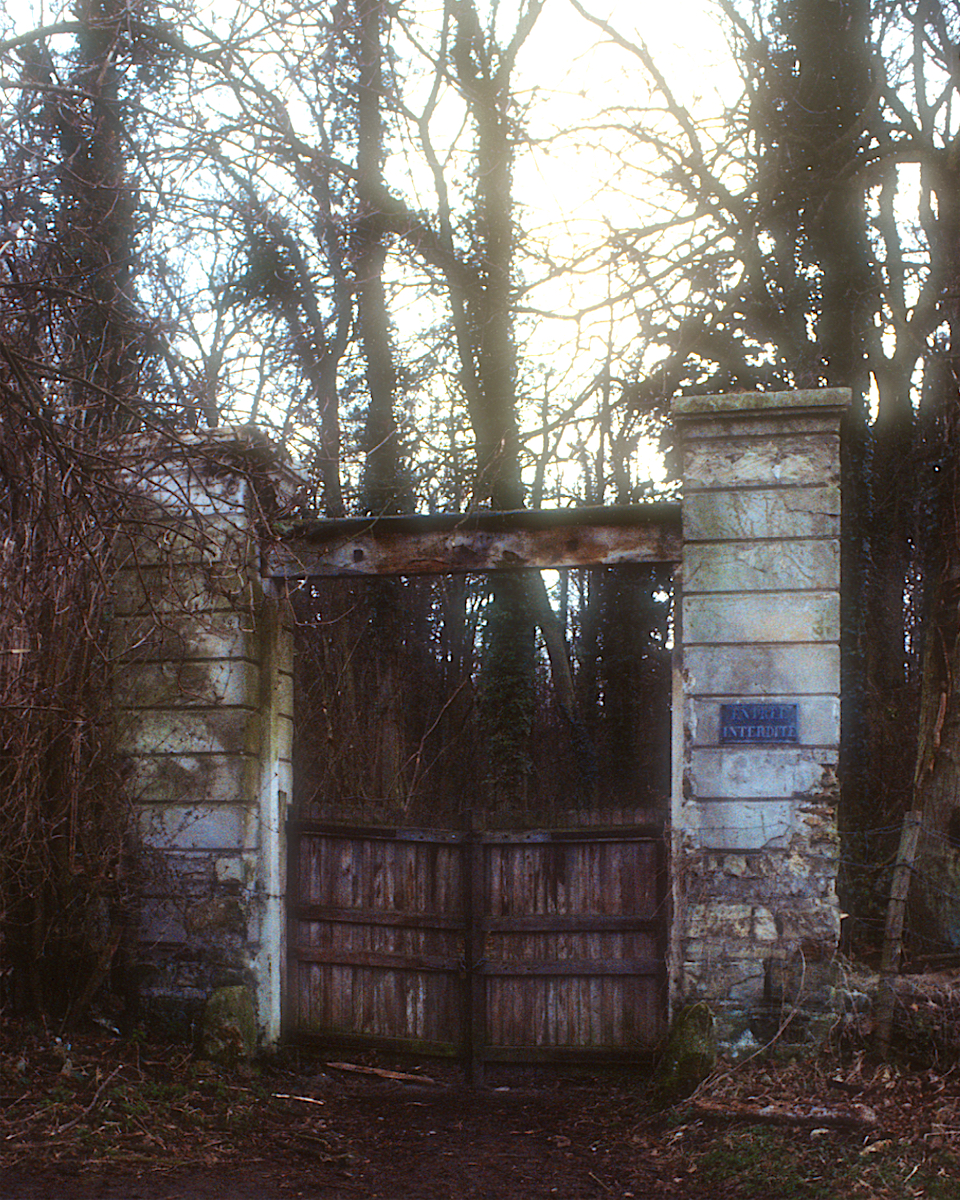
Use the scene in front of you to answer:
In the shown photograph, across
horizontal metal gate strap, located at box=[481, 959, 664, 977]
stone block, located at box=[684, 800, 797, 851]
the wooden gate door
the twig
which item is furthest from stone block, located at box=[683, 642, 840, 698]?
the twig

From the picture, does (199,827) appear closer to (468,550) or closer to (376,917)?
(376,917)

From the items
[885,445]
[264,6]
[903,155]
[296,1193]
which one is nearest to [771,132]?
[903,155]

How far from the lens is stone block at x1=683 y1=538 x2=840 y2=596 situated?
7359 millimetres

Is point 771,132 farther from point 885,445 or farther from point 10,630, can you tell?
point 10,630

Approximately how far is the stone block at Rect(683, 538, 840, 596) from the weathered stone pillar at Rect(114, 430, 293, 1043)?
282 centimetres

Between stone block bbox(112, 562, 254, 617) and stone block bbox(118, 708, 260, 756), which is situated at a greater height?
stone block bbox(112, 562, 254, 617)

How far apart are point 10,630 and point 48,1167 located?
112 inches

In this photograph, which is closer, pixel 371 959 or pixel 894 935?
pixel 894 935

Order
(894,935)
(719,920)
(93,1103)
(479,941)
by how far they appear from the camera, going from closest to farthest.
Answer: (93,1103) < (894,935) < (719,920) < (479,941)

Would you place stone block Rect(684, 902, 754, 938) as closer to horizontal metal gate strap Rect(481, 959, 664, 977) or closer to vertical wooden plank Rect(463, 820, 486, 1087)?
horizontal metal gate strap Rect(481, 959, 664, 977)

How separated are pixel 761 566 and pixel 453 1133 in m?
3.84

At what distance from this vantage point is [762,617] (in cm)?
738

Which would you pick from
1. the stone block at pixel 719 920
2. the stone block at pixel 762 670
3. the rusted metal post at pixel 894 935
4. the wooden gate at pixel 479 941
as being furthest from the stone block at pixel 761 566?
the stone block at pixel 719 920

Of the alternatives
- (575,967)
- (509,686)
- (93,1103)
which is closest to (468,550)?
(575,967)
